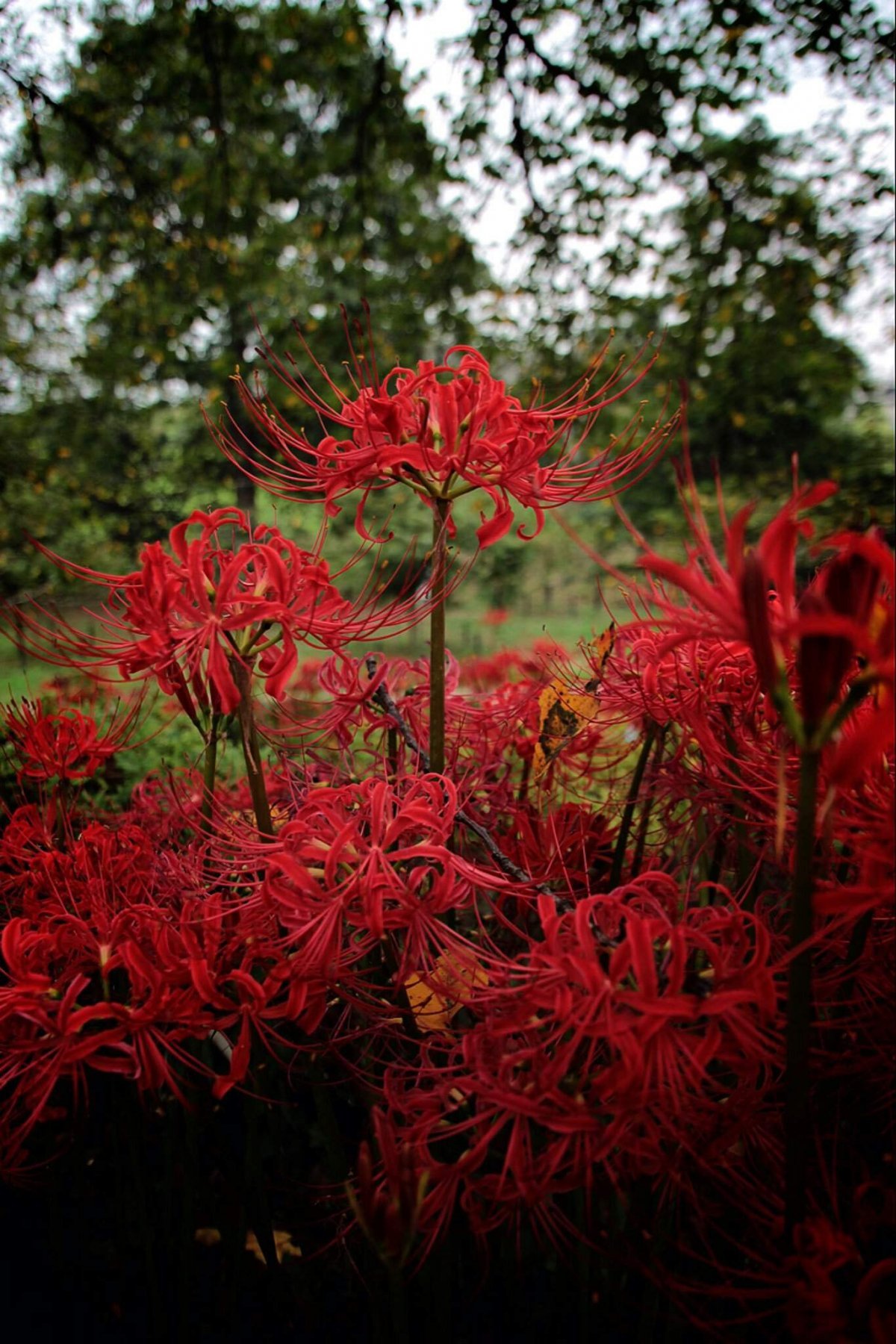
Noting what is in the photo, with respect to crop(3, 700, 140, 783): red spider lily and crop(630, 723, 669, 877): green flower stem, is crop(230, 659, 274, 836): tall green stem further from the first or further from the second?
crop(630, 723, 669, 877): green flower stem

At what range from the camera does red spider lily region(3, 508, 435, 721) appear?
708mm

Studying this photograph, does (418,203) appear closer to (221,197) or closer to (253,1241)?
(221,197)

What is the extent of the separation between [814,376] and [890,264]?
610mm

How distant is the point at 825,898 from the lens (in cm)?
52

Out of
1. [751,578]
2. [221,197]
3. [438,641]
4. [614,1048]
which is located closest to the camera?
[751,578]

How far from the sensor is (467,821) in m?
0.74

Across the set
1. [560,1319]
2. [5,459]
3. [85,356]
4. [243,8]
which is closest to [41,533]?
[5,459]

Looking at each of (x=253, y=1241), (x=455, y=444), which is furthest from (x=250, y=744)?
(x=253, y=1241)

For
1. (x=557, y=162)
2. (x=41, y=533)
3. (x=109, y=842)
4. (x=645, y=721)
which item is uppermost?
(x=557, y=162)

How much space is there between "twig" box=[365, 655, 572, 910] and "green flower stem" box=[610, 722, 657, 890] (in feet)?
0.35

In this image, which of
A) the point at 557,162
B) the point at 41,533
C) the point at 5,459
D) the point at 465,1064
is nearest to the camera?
the point at 465,1064

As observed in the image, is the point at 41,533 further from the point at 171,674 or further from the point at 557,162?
the point at 171,674

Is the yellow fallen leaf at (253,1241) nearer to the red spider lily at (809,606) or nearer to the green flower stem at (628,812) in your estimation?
the green flower stem at (628,812)

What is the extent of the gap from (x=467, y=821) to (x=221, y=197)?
14.3 ft
